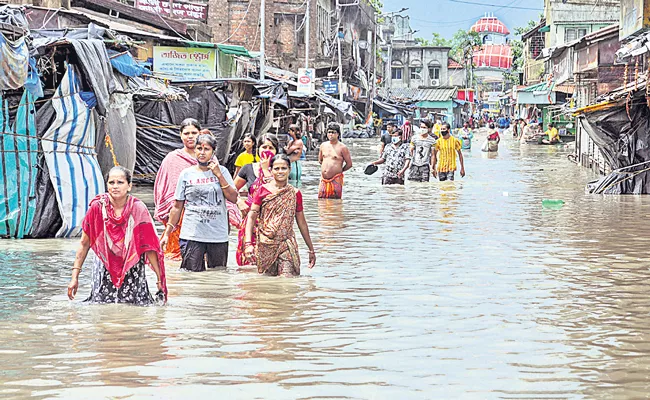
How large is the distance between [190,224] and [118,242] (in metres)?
1.64

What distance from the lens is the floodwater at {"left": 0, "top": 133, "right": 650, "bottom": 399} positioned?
16.6 ft

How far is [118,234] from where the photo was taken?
6.68 meters

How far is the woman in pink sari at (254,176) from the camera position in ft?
29.5

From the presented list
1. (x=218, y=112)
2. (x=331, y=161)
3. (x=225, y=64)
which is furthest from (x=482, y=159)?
(x=331, y=161)

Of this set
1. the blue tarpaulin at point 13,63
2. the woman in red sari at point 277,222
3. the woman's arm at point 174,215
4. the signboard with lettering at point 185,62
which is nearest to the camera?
the woman's arm at point 174,215

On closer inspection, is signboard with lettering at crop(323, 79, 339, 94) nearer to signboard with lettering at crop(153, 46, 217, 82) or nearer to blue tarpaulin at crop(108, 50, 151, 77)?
signboard with lettering at crop(153, 46, 217, 82)

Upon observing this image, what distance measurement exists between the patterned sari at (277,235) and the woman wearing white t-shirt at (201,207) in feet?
1.01

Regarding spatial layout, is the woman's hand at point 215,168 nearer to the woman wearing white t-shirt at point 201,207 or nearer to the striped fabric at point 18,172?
the woman wearing white t-shirt at point 201,207

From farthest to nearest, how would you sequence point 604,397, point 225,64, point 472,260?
point 225,64
point 472,260
point 604,397

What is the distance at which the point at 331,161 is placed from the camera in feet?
50.5

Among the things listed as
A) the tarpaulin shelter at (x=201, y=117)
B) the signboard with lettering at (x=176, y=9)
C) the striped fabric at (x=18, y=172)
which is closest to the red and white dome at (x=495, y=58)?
the signboard with lettering at (x=176, y=9)

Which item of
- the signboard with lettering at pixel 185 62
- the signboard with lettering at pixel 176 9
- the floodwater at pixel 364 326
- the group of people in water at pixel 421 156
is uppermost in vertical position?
the signboard with lettering at pixel 176 9

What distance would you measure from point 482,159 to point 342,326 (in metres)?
28.7

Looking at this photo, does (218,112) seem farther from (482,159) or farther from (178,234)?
(482,159)
